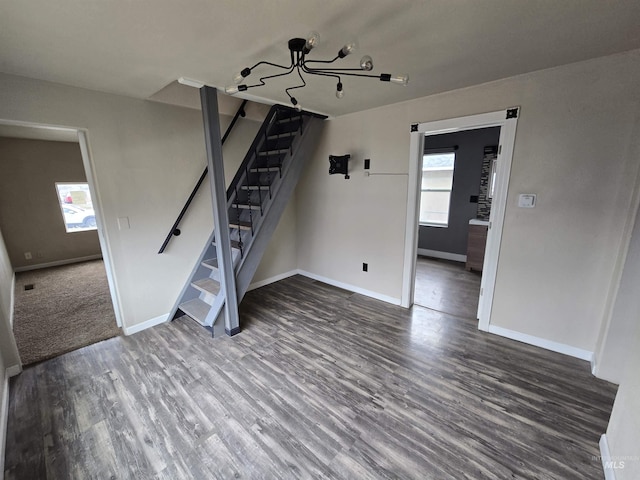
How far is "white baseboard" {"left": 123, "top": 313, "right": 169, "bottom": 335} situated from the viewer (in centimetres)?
280

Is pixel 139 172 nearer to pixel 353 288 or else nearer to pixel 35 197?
pixel 353 288

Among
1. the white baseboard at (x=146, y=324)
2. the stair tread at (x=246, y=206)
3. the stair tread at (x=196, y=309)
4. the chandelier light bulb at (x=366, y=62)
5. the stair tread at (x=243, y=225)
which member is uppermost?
the chandelier light bulb at (x=366, y=62)

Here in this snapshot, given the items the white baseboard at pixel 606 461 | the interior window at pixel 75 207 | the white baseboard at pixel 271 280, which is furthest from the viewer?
the interior window at pixel 75 207

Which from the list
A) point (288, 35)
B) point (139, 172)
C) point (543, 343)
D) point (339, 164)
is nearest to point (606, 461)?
point (543, 343)

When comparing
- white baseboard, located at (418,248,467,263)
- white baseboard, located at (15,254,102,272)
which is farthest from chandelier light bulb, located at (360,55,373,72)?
white baseboard, located at (15,254,102,272)

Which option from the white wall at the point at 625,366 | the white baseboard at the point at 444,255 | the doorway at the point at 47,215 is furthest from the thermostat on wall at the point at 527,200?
the doorway at the point at 47,215

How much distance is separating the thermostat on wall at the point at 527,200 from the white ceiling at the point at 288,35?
1.00 metres

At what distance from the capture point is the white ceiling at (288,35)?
1288 millimetres

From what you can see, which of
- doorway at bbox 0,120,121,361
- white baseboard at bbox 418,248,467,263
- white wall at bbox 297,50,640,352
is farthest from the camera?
white baseboard at bbox 418,248,467,263

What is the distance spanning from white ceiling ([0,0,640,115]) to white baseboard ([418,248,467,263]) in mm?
3751

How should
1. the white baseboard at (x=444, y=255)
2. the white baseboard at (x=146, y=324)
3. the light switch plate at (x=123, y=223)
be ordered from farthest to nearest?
1. the white baseboard at (x=444, y=255)
2. the white baseboard at (x=146, y=324)
3. the light switch plate at (x=123, y=223)

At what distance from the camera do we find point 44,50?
5.42ft

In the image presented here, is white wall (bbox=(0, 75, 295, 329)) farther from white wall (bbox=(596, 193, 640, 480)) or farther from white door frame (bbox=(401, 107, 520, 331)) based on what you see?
white wall (bbox=(596, 193, 640, 480))

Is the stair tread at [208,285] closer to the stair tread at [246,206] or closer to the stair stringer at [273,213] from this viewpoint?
the stair stringer at [273,213]
